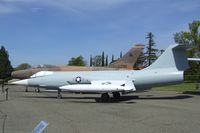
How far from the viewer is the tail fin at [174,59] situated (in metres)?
25.4

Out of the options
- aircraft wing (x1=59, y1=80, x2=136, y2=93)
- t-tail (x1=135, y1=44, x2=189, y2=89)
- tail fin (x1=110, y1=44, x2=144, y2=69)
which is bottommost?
aircraft wing (x1=59, y1=80, x2=136, y2=93)

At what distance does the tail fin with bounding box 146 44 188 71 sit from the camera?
25.4 m

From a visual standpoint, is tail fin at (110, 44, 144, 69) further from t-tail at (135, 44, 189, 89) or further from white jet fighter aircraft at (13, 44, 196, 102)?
t-tail at (135, 44, 189, 89)

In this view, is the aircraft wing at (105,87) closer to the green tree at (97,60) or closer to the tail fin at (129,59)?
the tail fin at (129,59)

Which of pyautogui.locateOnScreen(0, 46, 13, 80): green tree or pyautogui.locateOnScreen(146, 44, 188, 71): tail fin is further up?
pyautogui.locateOnScreen(0, 46, 13, 80): green tree

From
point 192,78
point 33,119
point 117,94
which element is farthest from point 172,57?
point 192,78

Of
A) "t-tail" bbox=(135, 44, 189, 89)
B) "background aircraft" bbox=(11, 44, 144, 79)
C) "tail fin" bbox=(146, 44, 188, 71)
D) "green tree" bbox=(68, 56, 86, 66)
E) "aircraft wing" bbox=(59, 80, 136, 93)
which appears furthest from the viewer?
"green tree" bbox=(68, 56, 86, 66)

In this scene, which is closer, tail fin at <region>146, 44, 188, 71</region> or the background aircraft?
tail fin at <region>146, 44, 188, 71</region>

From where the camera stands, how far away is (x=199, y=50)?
74250 mm

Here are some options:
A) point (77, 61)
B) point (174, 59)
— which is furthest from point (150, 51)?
point (174, 59)

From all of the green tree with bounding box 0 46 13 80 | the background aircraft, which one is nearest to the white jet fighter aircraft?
the background aircraft

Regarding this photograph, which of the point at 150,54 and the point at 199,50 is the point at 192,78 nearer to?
the point at 199,50

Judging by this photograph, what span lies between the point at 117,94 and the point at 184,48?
5.74m

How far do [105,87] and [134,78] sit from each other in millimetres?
2702
